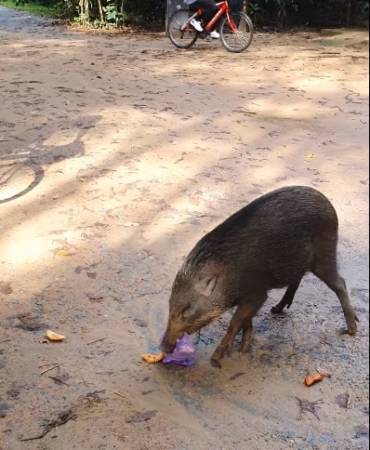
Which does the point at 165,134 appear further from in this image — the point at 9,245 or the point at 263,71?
the point at 263,71

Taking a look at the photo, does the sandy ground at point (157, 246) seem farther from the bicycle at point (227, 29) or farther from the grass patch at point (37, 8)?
the grass patch at point (37, 8)

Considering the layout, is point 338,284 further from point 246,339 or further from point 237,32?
point 237,32

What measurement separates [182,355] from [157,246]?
1177 millimetres

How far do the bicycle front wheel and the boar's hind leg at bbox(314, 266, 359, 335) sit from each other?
765 cm

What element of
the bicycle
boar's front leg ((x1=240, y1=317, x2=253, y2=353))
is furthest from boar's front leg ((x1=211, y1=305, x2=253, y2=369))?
the bicycle

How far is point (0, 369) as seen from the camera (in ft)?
8.18

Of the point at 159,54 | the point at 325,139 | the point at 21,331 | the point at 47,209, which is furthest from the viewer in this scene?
the point at 159,54

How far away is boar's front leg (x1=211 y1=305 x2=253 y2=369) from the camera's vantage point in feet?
8.04

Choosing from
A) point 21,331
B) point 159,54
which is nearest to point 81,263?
point 21,331

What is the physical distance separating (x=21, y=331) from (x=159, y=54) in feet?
24.9

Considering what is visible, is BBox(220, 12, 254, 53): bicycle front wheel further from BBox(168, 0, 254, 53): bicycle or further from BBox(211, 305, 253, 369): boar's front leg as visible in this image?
BBox(211, 305, 253, 369): boar's front leg

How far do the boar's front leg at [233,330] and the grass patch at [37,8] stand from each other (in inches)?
549

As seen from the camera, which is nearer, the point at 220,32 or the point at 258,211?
the point at 258,211

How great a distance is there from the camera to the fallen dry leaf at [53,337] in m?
2.70
